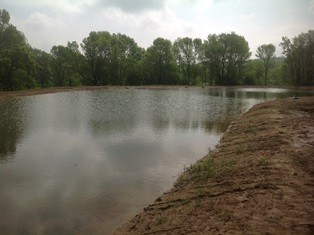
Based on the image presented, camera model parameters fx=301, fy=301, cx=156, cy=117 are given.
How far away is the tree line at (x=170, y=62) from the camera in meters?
77.8

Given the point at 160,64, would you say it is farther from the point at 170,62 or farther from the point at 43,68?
the point at 43,68

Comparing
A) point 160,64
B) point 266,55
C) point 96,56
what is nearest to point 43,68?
point 96,56

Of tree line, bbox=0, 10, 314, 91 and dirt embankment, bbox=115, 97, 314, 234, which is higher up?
tree line, bbox=0, 10, 314, 91

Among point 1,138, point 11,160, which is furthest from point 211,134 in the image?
point 1,138

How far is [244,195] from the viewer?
359 inches

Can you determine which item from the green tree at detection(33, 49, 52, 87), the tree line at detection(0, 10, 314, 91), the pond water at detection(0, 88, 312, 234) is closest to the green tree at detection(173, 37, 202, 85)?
the tree line at detection(0, 10, 314, 91)

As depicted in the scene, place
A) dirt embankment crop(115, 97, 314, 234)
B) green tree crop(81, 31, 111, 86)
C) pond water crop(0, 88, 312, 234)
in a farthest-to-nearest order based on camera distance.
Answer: green tree crop(81, 31, 111, 86), pond water crop(0, 88, 312, 234), dirt embankment crop(115, 97, 314, 234)

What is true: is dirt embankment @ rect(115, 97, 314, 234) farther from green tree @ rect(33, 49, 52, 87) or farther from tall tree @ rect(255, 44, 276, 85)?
tall tree @ rect(255, 44, 276, 85)

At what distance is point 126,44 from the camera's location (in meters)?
89.0

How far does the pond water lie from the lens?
31.6 ft

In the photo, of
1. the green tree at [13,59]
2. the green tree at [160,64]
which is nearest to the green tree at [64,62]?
the green tree at [13,59]

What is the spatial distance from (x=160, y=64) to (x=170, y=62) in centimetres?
297

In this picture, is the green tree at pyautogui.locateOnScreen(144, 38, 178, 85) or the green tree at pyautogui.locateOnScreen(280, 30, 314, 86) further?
the green tree at pyautogui.locateOnScreen(144, 38, 178, 85)

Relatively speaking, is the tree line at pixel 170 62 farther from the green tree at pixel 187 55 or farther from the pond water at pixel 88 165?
the pond water at pixel 88 165
